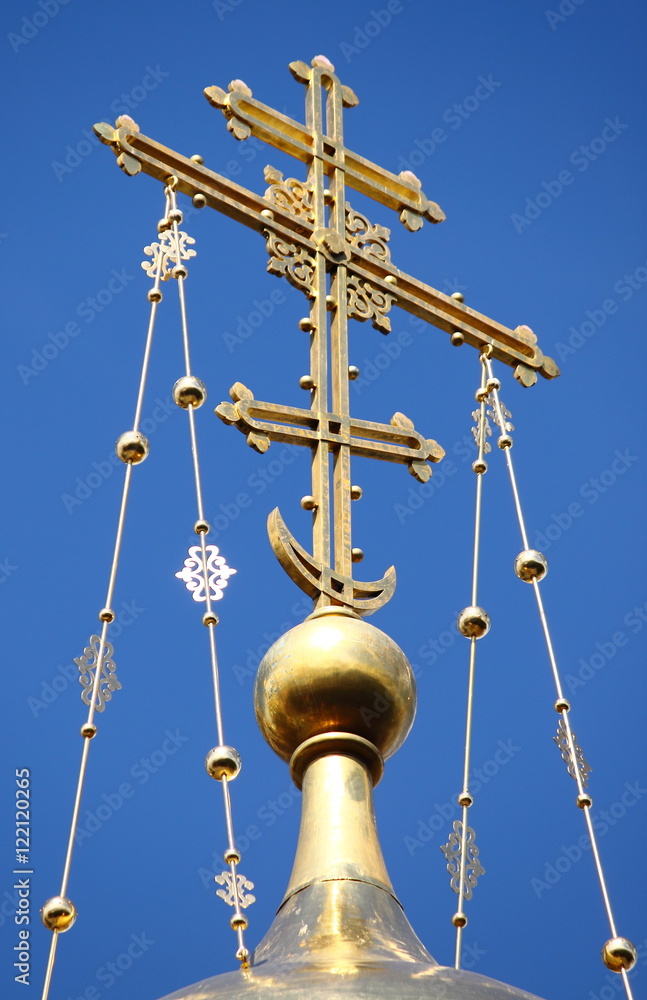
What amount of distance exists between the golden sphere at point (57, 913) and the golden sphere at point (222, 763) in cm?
60

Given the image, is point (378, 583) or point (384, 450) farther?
point (384, 450)

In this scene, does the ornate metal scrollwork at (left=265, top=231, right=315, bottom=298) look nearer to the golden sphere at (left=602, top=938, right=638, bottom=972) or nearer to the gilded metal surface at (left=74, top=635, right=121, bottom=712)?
the gilded metal surface at (left=74, top=635, right=121, bottom=712)

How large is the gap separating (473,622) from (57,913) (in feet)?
5.64

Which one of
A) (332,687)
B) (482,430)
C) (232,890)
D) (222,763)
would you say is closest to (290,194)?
(482,430)

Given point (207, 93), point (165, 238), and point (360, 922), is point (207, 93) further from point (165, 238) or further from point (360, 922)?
point (360, 922)

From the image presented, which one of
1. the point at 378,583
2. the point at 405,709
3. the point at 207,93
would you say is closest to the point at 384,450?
the point at 378,583

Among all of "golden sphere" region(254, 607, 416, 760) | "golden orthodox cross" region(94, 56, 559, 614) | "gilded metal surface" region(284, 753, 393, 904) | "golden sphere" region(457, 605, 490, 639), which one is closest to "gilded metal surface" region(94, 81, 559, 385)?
"golden orthodox cross" region(94, 56, 559, 614)

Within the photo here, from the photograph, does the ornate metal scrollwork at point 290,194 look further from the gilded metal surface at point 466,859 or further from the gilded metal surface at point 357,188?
the gilded metal surface at point 466,859

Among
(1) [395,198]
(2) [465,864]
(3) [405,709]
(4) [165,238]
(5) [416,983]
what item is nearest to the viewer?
(5) [416,983]

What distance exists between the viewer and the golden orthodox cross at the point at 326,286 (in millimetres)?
5582

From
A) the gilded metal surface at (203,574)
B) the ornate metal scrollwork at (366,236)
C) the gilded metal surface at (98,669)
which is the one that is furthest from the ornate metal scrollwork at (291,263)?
the gilded metal surface at (98,669)

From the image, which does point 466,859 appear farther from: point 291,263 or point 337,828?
point 291,263

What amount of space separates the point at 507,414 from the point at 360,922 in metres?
2.32

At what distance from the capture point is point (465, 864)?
561cm
